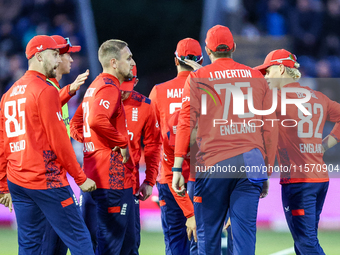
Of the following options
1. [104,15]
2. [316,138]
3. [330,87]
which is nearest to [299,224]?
[316,138]

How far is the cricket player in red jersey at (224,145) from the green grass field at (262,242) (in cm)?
263

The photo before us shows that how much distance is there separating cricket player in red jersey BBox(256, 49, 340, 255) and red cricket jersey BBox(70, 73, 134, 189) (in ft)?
5.11

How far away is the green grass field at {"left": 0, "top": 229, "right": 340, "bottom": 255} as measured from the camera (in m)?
6.14

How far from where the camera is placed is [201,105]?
3.79 metres

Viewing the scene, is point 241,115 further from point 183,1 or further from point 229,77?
point 183,1

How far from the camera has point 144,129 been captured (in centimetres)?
489

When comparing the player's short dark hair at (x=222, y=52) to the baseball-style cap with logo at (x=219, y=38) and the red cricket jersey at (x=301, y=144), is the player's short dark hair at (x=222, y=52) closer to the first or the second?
the baseball-style cap with logo at (x=219, y=38)

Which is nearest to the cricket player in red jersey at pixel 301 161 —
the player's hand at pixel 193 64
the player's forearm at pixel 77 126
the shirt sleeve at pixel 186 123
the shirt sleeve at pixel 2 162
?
→ the player's hand at pixel 193 64

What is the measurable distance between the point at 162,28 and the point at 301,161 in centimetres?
791

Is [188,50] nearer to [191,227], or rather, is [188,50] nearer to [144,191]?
[144,191]

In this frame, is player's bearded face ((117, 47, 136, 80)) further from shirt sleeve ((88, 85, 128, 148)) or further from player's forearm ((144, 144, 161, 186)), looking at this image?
player's forearm ((144, 144, 161, 186))

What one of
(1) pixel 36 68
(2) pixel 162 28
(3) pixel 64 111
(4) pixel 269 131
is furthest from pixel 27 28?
(4) pixel 269 131

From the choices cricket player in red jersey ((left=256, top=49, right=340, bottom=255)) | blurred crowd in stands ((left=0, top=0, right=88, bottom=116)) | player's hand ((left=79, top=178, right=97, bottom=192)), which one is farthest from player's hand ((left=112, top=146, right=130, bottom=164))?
blurred crowd in stands ((left=0, top=0, right=88, bottom=116))

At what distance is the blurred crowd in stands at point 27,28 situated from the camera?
1108cm
